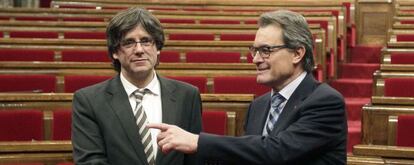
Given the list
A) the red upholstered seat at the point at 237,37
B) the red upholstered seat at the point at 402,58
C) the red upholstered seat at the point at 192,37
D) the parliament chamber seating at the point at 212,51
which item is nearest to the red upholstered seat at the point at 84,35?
the parliament chamber seating at the point at 212,51

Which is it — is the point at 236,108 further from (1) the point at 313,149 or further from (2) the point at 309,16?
(2) the point at 309,16

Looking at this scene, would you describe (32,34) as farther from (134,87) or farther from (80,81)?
(134,87)

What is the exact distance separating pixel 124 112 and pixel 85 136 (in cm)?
4

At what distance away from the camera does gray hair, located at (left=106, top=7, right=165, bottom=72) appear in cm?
66

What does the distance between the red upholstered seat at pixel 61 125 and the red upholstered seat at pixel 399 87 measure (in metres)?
0.49

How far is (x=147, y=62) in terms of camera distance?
67cm

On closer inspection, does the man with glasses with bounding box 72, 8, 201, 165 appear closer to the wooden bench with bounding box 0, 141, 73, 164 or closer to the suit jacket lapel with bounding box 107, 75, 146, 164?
the suit jacket lapel with bounding box 107, 75, 146, 164

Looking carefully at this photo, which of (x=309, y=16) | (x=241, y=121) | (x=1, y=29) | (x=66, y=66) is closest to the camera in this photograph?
(x=241, y=121)

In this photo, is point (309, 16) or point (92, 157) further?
point (309, 16)

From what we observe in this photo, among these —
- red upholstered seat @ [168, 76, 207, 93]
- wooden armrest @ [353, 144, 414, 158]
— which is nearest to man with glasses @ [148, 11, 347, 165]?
wooden armrest @ [353, 144, 414, 158]

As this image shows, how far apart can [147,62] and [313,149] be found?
0.19 meters

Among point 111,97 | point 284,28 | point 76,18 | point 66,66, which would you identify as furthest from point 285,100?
point 76,18

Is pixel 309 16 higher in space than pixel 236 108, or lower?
higher

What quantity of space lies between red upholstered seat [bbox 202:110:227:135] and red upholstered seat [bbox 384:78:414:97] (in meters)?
0.33
